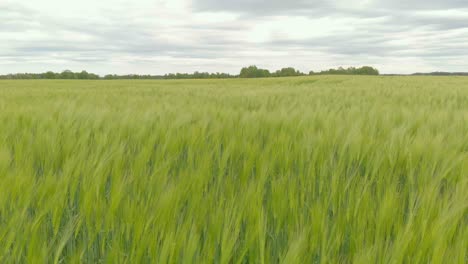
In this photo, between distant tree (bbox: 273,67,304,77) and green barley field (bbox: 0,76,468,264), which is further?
distant tree (bbox: 273,67,304,77)

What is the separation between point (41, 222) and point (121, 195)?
0.59 feet

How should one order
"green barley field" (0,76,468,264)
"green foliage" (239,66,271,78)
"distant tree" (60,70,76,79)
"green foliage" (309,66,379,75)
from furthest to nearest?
"green foliage" (239,66,271,78) → "distant tree" (60,70,76,79) → "green foliage" (309,66,379,75) → "green barley field" (0,76,468,264)

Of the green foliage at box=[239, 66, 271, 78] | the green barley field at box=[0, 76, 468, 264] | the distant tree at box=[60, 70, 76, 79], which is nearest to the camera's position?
the green barley field at box=[0, 76, 468, 264]

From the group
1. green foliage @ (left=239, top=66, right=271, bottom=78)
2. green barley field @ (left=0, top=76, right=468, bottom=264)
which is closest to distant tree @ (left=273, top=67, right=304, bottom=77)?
green foliage @ (left=239, top=66, right=271, bottom=78)

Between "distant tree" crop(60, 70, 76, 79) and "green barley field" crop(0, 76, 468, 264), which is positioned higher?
"green barley field" crop(0, 76, 468, 264)

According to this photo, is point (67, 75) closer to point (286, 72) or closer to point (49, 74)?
point (49, 74)

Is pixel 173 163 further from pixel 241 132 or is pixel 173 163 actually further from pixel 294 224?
pixel 294 224

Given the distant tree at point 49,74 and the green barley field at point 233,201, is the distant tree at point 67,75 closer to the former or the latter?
the distant tree at point 49,74

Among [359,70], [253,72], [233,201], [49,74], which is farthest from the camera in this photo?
[253,72]

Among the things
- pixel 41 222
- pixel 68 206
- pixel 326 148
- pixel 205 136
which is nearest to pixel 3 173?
pixel 68 206

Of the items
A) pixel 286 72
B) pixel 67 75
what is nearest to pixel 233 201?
pixel 286 72

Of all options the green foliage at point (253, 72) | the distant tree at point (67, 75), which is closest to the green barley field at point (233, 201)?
the green foliage at point (253, 72)

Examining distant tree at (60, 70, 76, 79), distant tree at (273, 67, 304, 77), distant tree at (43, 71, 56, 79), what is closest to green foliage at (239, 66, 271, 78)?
distant tree at (273, 67, 304, 77)

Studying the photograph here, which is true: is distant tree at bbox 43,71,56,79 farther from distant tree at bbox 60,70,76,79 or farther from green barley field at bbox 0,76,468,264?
green barley field at bbox 0,76,468,264
